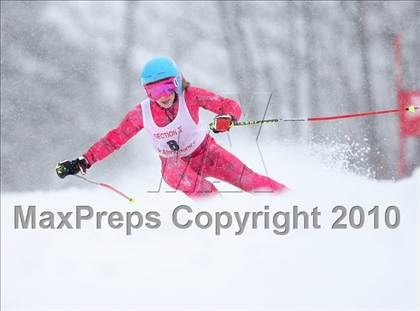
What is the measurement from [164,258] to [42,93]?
627 centimetres

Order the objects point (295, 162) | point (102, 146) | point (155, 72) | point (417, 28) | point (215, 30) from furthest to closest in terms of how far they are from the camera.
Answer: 1. point (215, 30)
2. point (417, 28)
3. point (295, 162)
4. point (102, 146)
5. point (155, 72)

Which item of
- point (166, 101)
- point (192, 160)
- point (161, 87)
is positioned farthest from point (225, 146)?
point (161, 87)

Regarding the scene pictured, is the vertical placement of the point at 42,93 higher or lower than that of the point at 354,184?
higher

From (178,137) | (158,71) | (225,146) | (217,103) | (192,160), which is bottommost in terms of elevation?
(192,160)

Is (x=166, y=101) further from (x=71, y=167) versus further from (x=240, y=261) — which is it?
(x=240, y=261)

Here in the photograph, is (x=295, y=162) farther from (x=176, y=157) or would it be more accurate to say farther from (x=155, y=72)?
(x=155, y=72)

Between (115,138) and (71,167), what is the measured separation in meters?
0.36

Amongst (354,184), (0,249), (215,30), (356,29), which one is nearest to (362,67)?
(356,29)

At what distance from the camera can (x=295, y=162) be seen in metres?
8.30

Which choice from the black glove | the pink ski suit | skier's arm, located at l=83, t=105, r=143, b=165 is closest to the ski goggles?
the pink ski suit

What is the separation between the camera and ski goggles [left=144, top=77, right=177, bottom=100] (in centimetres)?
419

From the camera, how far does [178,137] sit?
14.8 feet

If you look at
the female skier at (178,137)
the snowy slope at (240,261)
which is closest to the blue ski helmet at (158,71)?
the female skier at (178,137)

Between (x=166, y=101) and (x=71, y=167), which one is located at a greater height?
(x=166, y=101)
